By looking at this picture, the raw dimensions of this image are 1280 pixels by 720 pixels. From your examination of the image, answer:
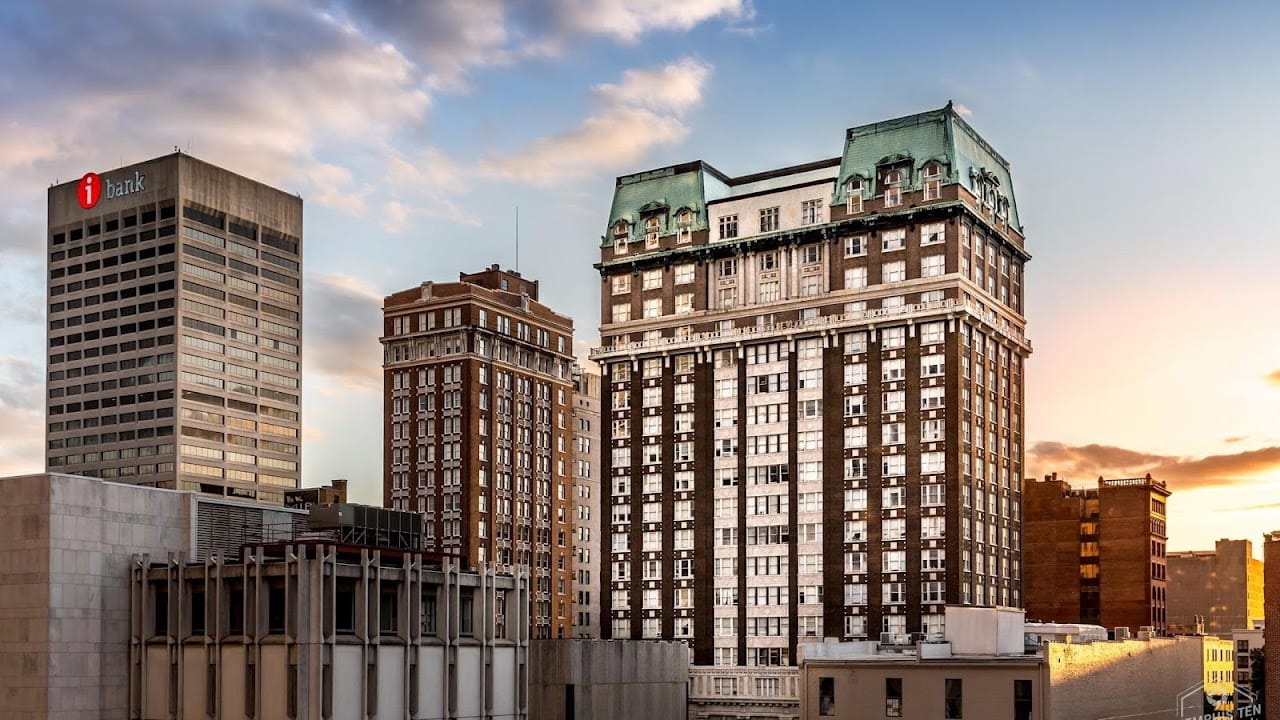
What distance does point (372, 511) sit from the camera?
357ft

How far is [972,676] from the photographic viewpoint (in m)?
131

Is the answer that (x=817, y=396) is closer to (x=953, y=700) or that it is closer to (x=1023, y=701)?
(x=953, y=700)

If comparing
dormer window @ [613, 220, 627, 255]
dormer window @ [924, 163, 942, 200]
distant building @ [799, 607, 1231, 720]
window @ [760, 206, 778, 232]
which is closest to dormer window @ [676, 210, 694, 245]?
dormer window @ [613, 220, 627, 255]

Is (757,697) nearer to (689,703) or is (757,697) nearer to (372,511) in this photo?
(689,703)

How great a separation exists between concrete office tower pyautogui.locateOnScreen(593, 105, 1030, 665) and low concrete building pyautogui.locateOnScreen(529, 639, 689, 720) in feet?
20.4

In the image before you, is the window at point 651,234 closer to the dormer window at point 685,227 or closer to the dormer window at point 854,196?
the dormer window at point 685,227

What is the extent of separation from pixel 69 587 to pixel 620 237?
111m

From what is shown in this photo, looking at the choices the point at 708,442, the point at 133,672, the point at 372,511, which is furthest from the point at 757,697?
the point at 133,672

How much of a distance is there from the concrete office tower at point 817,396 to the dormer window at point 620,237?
0.30m

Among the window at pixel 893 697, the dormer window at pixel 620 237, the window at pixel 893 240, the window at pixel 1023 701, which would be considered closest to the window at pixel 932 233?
the window at pixel 893 240

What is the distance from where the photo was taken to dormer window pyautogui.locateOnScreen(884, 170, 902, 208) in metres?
175

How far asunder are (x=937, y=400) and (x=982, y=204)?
83.9ft

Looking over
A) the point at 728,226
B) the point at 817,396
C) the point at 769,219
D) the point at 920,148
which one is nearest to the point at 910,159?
the point at 920,148

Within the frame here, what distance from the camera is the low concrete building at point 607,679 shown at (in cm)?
16438
